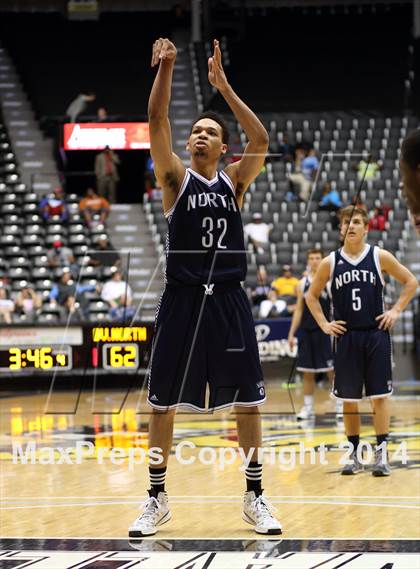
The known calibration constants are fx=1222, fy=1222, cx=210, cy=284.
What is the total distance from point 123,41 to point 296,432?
16312 mm

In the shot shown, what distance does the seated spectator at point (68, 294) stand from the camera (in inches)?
646

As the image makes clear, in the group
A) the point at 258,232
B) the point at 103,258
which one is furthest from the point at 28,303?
the point at 258,232

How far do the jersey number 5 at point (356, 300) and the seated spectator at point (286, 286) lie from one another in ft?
24.6

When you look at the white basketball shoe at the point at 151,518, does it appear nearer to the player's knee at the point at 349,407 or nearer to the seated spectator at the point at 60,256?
the player's knee at the point at 349,407

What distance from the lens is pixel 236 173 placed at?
6.37 meters

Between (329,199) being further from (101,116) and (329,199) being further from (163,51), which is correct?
(163,51)

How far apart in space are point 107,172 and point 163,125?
848cm

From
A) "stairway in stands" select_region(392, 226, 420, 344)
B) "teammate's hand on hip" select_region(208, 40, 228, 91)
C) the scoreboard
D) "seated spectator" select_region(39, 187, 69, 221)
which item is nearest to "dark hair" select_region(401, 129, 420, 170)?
"teammate's hand on hip" select_region(208, 40, 228, 91)

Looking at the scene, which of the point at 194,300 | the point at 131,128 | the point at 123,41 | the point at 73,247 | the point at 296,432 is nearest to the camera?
the point at 194,300

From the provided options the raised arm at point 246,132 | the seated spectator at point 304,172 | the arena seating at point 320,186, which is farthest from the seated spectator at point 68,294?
the raised arm at point 246,132

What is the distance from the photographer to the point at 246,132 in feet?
20.7

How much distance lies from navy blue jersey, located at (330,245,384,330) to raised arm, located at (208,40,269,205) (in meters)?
2.43

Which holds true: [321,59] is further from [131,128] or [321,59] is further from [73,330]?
[131,128]

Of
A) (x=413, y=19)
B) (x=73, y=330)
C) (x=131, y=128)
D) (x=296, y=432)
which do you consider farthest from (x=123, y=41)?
(x=296, y=432)
